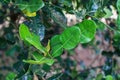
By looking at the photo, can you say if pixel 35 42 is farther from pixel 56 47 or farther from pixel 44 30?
pixel 44 30

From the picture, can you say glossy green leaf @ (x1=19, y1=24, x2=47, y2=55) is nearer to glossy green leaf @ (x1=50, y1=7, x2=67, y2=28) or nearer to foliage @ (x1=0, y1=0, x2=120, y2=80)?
foliage @ (x1=0, y1=0, x2=120, y2=80)

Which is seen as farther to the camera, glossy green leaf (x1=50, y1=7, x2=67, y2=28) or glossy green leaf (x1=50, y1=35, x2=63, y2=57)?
glossy green leaf (x1=50, y1=7, x2=67, y2=28)

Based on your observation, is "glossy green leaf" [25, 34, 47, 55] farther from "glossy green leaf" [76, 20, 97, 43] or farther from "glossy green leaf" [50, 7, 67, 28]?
"glossy green leaf" [50, 7, 67, 28]

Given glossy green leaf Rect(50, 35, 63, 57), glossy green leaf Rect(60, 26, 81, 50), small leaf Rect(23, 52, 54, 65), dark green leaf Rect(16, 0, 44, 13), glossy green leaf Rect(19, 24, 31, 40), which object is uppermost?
dark green leaf Rect(16, 0, 44, 13)

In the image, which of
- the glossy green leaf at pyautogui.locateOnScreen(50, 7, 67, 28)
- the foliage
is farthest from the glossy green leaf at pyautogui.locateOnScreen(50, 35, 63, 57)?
the glossy green leaf at pyautogui.locateOnScreen(50, 7, 67, 28)

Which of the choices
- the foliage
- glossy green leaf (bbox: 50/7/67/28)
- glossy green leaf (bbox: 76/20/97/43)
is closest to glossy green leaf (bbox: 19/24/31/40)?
the foliage

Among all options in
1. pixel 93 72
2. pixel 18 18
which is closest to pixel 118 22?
pixel 18 18

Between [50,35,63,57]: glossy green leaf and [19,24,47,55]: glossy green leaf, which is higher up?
[19,24,47,55]: glossy green leaf
